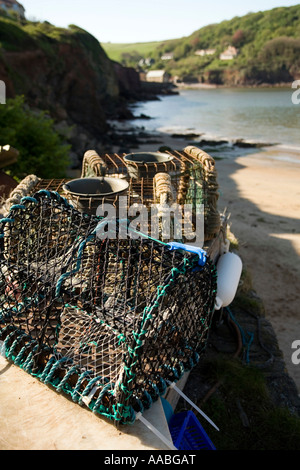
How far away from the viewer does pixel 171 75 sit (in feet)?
434

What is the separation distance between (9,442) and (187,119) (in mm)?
46854

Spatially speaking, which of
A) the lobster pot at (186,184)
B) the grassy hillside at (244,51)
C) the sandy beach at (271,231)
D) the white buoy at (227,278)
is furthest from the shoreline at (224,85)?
the white buoy at (227,278)

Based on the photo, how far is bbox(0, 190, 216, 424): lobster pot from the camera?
2549mm

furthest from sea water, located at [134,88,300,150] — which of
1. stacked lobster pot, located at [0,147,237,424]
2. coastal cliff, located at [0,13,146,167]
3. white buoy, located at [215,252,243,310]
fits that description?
stacked lobster pot, located at [0,147,237,424]

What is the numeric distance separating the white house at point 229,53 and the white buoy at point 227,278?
138m

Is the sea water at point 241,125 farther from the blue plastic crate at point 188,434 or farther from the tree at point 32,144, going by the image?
the blue plastic crate at point 188,434

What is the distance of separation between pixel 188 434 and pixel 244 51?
136 metres

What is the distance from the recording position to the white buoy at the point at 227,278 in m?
4.50

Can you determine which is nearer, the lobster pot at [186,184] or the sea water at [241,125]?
the lobster pot at [186,184]

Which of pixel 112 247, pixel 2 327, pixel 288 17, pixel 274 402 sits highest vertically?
pixel 288 17

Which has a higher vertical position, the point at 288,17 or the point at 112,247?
the point at 288,17

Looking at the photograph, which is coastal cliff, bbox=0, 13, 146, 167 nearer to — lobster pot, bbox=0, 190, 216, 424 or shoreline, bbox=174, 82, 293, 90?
lobster pot, bbox=0, 190, 216, 424
